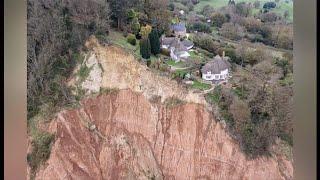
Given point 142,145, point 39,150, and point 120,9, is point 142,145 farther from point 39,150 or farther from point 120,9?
point 120,9

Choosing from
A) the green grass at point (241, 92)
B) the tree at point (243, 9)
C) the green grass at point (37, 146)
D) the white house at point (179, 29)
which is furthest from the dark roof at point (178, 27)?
the green grass at point (37, 146)

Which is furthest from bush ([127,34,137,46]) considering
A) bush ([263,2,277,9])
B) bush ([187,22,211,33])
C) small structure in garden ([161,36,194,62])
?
bush ([263,2,277,9])

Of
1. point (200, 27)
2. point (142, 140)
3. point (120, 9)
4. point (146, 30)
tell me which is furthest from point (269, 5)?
point (142, 140)

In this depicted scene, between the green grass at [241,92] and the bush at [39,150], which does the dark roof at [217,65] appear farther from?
the bush at [39,150]

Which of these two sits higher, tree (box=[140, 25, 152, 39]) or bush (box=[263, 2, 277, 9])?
bush (box=[263, 2, 277, 9])

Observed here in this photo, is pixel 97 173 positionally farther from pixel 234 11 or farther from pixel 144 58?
pixel 234 11

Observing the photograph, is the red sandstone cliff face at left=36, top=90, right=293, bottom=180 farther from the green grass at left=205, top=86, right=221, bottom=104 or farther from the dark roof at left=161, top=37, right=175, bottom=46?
the dark roof at left=161, top=37, right=175, bottom=46
